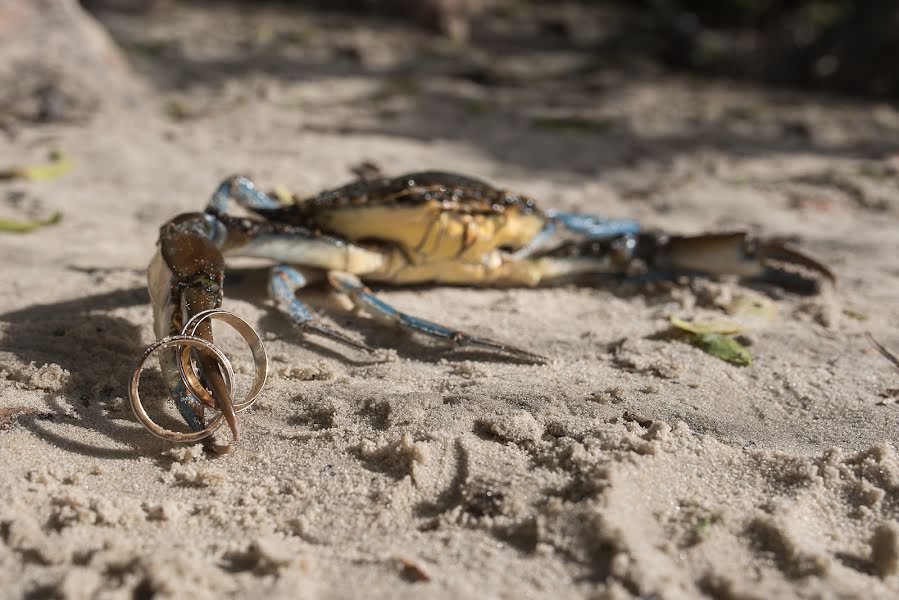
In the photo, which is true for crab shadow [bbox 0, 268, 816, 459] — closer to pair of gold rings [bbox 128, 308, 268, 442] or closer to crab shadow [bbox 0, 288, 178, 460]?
crab shadow [bbox 0, 288, 178, 460]

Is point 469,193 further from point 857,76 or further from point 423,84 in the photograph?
point 857,76

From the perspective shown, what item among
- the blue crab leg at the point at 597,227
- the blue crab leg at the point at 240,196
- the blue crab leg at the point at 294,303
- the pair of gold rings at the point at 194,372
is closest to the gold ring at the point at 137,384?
the pair of gold rings at the point at 194,372

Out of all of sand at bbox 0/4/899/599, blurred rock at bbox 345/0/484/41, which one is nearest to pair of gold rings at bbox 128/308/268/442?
sand at bbox 0/4/899/599

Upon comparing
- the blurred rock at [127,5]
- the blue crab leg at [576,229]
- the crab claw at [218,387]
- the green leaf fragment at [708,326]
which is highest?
the blurred rock at [127,5]

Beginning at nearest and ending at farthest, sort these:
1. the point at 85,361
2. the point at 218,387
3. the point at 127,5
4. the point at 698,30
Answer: the point at 218,387 → the point at 85,361 → the point at 127,5 → the point at 698,30

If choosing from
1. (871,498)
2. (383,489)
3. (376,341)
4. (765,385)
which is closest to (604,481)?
(383,489)

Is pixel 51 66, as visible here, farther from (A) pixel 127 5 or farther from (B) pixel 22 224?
(A) pixel 127 5

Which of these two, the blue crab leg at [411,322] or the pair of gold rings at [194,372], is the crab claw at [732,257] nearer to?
the blue crab leg at [411,322]

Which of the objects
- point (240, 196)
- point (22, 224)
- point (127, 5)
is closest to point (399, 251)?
point (240, 196)
